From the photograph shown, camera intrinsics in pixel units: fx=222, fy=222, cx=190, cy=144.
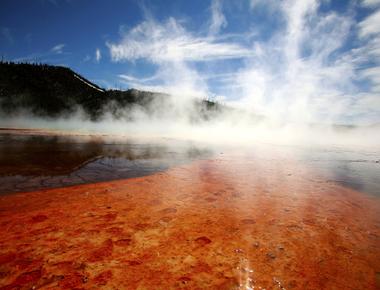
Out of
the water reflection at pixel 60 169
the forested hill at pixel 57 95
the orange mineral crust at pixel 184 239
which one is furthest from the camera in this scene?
the forested hill at pixel 57 95

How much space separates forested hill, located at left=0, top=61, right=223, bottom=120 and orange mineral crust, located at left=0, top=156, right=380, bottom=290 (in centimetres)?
2426

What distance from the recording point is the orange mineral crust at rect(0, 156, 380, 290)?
1.69 metres

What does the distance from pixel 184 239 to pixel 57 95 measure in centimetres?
2813

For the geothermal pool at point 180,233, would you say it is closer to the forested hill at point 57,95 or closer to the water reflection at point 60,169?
the water reflection at point 60,169

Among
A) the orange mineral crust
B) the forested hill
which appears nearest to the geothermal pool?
the orange mineral crust

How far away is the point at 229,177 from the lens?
4992 millimetres

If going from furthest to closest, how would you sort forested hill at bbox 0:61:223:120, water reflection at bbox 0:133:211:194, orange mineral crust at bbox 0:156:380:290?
forested hill at bbox 0:61:223:120
water reflection at bbox 0:133:211:194
orange mineral crust at bbox 0:156:380:290

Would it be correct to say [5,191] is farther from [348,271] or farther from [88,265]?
[348,271]

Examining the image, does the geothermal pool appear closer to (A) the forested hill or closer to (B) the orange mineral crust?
(B) the orange mineral crust

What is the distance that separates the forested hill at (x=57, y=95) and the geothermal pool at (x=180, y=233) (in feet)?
74.5

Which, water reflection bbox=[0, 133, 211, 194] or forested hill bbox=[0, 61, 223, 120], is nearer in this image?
water reflection bbox=[0, 133, 211, 194]

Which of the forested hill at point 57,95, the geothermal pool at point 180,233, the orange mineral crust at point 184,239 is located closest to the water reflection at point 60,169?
the geothermal pool at point 180,233

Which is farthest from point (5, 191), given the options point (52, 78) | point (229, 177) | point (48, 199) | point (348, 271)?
point (52, 78)

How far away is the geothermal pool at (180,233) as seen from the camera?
1700 mm
